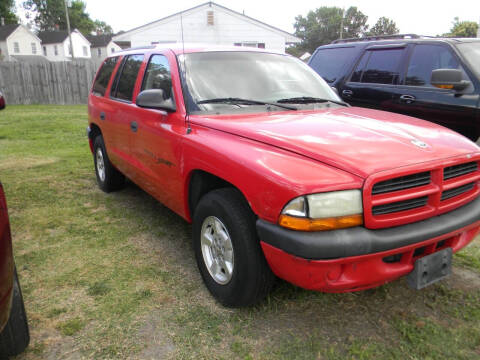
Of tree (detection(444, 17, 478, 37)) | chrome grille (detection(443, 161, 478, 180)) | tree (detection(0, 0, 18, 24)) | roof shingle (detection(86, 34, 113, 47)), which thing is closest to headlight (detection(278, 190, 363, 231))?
chrome grille (detection(443, 161, 478, 180))

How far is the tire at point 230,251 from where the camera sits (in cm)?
236

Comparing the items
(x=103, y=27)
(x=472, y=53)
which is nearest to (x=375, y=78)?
(x=472, y=53)

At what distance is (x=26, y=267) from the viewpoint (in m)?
3.28

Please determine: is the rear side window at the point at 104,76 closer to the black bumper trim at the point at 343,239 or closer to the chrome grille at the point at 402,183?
the black bumper trim at the point at 343,239

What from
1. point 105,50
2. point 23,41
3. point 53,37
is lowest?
point 105,50

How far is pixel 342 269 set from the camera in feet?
6.80

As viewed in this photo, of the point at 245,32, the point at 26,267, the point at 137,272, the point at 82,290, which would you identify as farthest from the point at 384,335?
the point at 245,32

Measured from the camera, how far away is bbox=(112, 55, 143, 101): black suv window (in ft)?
13.4

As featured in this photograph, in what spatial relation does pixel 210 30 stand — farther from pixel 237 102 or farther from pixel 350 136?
pixel 350 136

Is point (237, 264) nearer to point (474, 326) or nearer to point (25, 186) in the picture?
point (474, 326)

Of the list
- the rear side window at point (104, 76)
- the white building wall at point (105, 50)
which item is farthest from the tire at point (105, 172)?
the white building wall at point (105, 50)

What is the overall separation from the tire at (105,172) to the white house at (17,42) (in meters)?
51.8

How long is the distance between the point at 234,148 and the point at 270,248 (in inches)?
27.1

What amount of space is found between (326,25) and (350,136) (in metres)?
89.6
